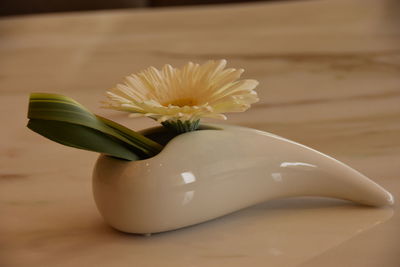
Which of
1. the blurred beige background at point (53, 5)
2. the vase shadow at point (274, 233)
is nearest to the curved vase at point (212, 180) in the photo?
the vase shadow at point (274, 233)

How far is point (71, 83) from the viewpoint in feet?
3.55

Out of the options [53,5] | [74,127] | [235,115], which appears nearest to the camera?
[74,127]

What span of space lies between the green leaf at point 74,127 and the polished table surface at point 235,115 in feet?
0.26

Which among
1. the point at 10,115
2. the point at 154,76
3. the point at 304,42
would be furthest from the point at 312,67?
the point at 154,76

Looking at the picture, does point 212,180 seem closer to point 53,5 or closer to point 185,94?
point 185,94

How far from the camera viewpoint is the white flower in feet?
1.69

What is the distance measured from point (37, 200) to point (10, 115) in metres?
0.34

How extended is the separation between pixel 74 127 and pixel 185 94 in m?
0.11

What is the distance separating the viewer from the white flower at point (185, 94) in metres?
0.51

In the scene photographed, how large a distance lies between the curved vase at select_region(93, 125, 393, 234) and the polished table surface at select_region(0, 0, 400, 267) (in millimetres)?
16

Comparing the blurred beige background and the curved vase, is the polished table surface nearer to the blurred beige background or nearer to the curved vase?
the curved vase

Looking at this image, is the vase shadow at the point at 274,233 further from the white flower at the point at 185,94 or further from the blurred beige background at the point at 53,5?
the blurred beige background at the point at 53,5

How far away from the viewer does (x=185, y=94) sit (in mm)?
561

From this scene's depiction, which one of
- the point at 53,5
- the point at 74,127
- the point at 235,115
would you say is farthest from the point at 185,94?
the point at 53,5
